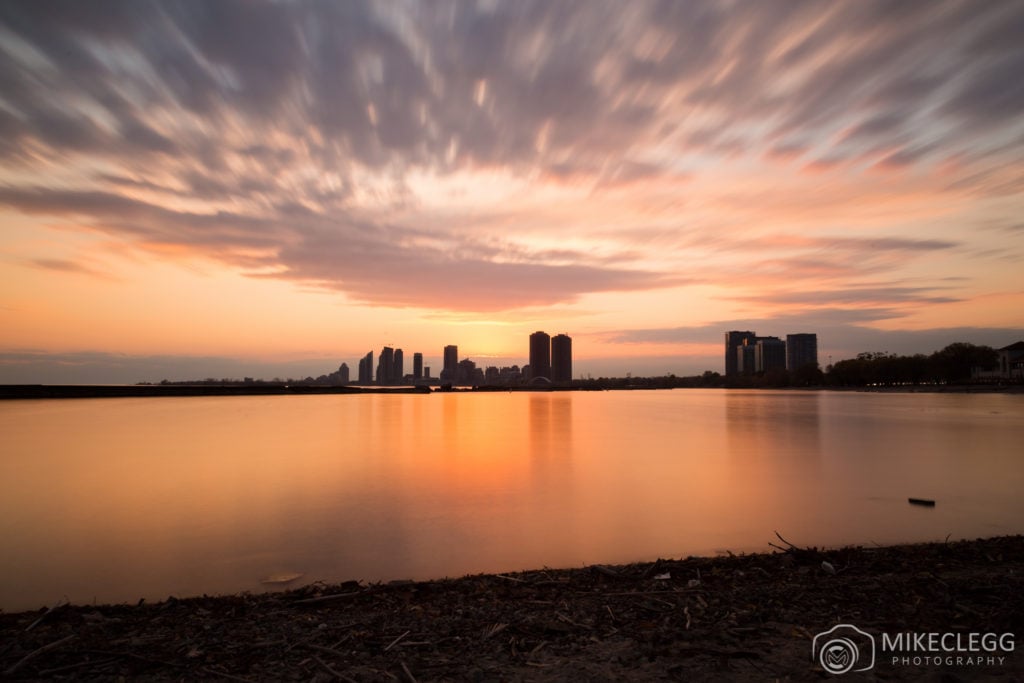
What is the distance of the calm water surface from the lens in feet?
35.0

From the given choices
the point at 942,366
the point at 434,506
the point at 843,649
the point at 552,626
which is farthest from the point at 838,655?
the point at 942,366

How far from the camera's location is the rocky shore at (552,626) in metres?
5.50

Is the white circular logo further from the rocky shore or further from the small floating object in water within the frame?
the small floating object in water

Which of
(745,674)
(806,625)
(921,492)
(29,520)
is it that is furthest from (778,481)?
(29,520)

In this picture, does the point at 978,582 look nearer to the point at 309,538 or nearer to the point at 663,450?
the point at 309,538

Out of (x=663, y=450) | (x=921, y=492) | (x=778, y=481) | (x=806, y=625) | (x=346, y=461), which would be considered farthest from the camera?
(x=663, y=450)

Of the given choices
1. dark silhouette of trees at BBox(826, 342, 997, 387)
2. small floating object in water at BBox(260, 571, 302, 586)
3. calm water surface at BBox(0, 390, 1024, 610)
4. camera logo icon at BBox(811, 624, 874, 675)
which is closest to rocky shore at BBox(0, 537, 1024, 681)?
camera logo icon at BBox(811, 624, 874, 675)

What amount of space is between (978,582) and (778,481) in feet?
41.6

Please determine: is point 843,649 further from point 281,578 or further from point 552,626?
point 281,578

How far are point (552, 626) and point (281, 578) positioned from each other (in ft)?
18.3

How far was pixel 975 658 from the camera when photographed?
18.5 ft

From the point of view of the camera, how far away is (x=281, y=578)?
9.85 meters

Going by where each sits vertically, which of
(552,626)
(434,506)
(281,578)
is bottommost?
(434,506)

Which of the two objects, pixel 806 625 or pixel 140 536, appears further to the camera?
pixel 140 536
